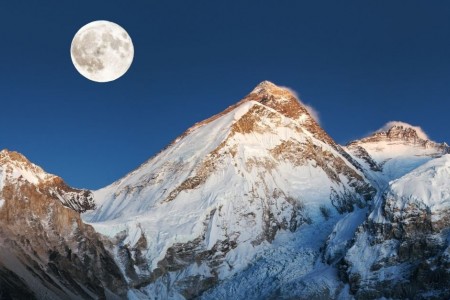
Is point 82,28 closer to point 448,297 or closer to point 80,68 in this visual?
point 80,68

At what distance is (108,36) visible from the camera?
12206 cm

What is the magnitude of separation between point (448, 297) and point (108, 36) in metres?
118

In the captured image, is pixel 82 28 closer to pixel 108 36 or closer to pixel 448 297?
pixel 108 36

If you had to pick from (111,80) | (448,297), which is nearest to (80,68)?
(111,80)

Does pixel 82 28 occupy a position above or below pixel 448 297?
above

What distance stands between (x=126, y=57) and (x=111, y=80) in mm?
4401

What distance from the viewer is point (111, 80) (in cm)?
12225

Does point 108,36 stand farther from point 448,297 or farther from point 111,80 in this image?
point 448,297

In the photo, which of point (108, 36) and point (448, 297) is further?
point (448, 297)

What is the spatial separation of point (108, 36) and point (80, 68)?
21.9ft

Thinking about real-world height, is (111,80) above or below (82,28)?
below

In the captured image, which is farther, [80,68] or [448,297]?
[448,297]

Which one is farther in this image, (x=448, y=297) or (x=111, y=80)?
(x=448, y=297)

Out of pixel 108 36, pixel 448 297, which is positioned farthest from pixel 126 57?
pixel 448 297
